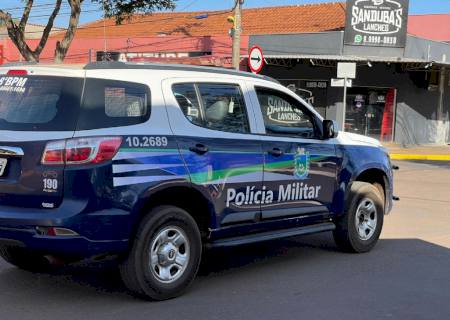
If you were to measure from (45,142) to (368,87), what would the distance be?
2139 centimetres

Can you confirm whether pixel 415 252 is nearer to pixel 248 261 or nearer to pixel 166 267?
pixel 248 261

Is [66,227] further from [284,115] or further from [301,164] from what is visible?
[284,115]

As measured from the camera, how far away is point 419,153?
22.6 m

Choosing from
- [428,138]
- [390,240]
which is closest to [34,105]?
[390,240]

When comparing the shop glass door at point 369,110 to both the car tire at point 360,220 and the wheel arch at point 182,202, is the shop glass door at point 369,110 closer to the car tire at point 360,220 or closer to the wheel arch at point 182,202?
the car tire at point 360,220

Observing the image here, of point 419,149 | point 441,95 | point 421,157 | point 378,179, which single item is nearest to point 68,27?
point 378,179

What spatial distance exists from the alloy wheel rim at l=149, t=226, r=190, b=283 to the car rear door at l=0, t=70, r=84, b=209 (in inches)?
36.0

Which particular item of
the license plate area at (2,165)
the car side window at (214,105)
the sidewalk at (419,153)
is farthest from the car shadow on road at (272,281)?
the sidewalk at (419,153)

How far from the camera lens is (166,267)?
510 cm

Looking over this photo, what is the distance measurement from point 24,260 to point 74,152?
1.89 m

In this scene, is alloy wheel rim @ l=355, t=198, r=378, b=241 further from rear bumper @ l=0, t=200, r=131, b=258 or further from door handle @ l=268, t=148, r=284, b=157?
rear bumper @ l=0, t=200, r=131, b=258

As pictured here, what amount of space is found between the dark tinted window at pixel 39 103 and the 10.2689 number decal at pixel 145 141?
447 mm

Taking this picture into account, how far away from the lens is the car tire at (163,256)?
4867 millimetres

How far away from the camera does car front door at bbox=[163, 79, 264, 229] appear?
204 inches
